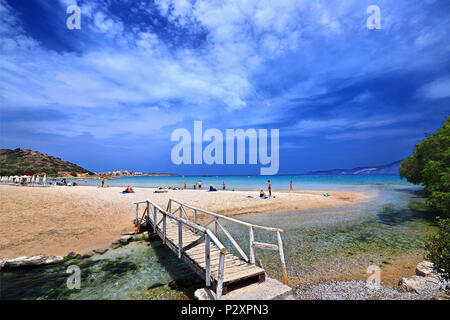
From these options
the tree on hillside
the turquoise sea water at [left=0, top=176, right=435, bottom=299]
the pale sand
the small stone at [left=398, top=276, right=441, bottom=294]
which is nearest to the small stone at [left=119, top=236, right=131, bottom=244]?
the turquoise sea water at [left=0, top=176, right=435, bottom=299]

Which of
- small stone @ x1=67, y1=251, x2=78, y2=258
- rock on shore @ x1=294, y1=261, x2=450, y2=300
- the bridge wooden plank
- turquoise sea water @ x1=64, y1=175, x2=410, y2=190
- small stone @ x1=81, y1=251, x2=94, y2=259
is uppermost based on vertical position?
the bridge wooden plank

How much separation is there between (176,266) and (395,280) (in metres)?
9.11

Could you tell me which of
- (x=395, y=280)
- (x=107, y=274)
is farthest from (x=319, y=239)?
(x=107, y=274)

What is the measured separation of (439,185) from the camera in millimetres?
16578

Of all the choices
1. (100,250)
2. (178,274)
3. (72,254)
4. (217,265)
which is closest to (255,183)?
(100,250)

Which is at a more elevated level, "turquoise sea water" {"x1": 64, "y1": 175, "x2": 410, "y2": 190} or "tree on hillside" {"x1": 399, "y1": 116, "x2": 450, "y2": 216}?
"tree on hillside" {"x1": 399, "y1": 116, "x2": 450, "y2": 216}

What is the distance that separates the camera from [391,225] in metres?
15.7

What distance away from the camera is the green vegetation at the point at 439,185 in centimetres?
548

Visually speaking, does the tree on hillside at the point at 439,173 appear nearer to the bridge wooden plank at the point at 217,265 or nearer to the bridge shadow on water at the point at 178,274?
the bridge wooden plank at the point at 217,265

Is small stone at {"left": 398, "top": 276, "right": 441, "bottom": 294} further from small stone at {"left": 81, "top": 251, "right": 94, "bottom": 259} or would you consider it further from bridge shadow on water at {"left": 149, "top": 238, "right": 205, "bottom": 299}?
small stone at {"left": 81, "top": 251, "right": 94, "bottom": 259}

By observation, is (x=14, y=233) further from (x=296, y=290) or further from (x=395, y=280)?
(x=395, y=280)

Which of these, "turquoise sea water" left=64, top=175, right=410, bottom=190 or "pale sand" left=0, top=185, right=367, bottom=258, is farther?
"turquoise sea water" left=64, top=175, right=410, bottom=190

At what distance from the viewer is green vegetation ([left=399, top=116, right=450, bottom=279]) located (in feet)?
18.0
